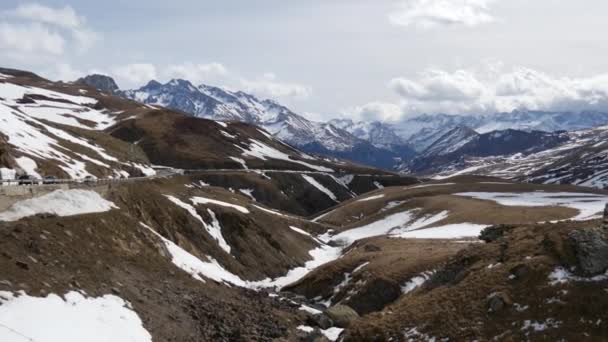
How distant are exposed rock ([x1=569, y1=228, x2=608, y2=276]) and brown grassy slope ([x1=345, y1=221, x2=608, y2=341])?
63 cm

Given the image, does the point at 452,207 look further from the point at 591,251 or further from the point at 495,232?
the point at 591,251

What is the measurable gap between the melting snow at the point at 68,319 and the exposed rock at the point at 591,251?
24.7 metres

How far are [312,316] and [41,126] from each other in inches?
3802

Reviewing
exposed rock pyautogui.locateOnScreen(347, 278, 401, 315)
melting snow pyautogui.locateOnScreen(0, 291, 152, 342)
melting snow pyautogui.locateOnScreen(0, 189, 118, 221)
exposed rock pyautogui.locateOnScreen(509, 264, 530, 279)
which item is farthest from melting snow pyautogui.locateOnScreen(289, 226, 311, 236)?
exposed rock pyautogui.locateOnScreen(509, 264, 530, 279)

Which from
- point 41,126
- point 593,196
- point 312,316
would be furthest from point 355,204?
point 312,316

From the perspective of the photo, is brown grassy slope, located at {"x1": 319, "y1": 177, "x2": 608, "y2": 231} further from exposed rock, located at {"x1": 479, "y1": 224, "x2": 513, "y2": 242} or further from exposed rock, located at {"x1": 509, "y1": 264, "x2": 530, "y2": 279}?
exposed rock, located at {"x1": 509, "y1": 264, "x2": 530, "y2": 279}

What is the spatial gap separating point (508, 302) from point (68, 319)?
2329 cm

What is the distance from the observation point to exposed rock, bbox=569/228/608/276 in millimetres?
29938

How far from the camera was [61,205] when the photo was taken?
157 feet

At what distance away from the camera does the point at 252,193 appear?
178 metres

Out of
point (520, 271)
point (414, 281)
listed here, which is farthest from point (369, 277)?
point (520, 271)

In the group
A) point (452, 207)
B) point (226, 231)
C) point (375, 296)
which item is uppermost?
point (226, 231)

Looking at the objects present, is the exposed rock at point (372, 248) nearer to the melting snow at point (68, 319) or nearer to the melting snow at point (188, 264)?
the melting snow at point (188, 264)

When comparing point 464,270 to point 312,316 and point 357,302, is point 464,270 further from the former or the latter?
point 357,302
